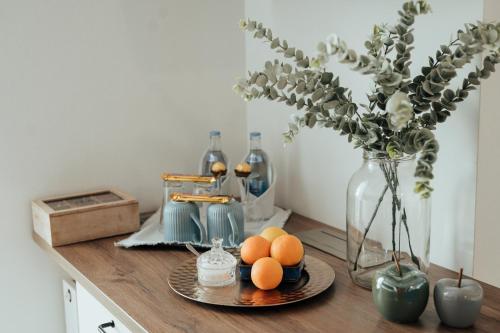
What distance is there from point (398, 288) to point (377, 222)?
24 centimetres

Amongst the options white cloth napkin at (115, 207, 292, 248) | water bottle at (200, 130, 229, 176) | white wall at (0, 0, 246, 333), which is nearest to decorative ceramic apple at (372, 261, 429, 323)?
white cloth napkin at (115, 207, 292, 248)

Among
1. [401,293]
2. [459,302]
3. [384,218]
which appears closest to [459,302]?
[459,302]

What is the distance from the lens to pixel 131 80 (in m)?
2.03

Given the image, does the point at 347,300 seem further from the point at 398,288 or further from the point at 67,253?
the point at 67,253

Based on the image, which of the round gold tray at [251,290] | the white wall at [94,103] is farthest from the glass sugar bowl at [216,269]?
the white wall at [94,103]

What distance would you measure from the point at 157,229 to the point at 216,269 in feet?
1.56

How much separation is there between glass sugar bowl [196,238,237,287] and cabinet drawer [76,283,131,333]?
8.1 inches

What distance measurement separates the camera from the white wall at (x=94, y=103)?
1872 millimetres

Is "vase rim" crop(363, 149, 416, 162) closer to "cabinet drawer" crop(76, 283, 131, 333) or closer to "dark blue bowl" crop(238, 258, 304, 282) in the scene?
"dark blue bowl" crop(238, 258, 304, 282)

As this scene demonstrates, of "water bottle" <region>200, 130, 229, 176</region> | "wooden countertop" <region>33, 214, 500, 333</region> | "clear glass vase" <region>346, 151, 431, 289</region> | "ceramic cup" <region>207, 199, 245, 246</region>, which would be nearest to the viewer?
"wooden countertop" <region>33, 214, 500, 333</region>

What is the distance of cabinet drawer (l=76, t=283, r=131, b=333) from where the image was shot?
1.51 meters

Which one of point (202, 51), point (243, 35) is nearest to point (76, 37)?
point (202, 51)

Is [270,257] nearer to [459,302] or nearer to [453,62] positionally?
[459,302]

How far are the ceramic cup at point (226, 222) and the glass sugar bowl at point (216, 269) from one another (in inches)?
9.2
